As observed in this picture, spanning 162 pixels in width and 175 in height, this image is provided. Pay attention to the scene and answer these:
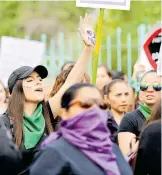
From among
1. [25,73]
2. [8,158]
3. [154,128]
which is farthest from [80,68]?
[8,158]

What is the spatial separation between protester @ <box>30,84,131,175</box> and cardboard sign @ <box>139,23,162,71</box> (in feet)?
12.5

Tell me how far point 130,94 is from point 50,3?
583 inches

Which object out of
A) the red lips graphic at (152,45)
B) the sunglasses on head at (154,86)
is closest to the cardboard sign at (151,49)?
the red lips graphic at (152,45)

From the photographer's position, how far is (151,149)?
17.6ft

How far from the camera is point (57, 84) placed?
7.15 m

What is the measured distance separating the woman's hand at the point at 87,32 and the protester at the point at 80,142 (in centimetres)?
160

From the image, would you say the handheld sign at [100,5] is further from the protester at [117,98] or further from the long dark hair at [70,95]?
the long dark hair at [70,95]

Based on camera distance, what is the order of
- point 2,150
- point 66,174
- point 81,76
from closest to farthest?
point 66,174
point 2,150
point 81,76

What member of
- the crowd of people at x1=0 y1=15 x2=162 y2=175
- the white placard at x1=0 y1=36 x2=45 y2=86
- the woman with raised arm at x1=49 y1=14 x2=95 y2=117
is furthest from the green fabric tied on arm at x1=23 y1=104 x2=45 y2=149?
the white placard at x1=0 y1=36 x2=45 y2=86

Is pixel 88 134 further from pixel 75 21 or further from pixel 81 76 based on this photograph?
pixel 75 21

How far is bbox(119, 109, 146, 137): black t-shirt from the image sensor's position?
266 inches

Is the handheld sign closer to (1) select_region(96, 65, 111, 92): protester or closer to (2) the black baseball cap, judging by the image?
(2) the black baseball cap

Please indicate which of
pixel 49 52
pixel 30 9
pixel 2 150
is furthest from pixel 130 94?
pixel 30 9

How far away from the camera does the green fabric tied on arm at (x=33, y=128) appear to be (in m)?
6.13
